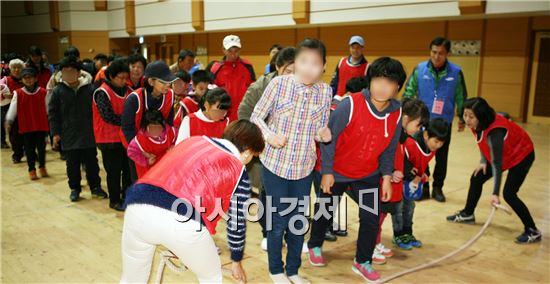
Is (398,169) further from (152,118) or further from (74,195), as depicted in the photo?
(74,195)

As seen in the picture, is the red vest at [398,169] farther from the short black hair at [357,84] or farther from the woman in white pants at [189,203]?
the woman in white pants at [189,203]

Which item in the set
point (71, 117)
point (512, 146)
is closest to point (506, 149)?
point (512, 146)

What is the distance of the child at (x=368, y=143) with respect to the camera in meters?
2.53

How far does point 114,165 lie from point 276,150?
222cm

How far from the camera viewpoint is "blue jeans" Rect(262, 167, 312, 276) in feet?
8.49

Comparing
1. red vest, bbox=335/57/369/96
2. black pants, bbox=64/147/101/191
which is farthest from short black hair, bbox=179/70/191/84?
red vest, bbox=335/57/369/96

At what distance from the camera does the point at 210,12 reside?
46.2 feet

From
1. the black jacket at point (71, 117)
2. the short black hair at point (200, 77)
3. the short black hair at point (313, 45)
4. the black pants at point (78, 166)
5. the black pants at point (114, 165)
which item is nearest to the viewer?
the short black hair at point (313, 45)

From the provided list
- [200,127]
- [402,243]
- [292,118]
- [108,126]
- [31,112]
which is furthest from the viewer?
[31,112]

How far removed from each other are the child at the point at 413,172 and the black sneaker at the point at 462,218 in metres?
0.70

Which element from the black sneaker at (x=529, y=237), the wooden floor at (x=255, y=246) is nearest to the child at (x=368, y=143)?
the wooden floor at (x=255, y=246)

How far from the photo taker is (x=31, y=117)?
5312 millimetres

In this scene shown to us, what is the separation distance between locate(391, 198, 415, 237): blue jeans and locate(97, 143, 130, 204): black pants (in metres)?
2.52

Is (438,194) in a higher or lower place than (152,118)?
lower
